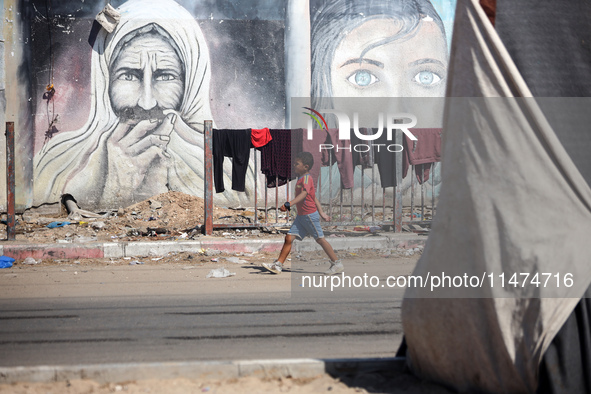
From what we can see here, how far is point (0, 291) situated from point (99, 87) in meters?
8.61

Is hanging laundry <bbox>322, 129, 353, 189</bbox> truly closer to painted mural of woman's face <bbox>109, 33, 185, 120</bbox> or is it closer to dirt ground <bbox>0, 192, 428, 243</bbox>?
dirt ground <bbox>0, 192, 428, 243</bbox>

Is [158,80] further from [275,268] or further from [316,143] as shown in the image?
[275,268]

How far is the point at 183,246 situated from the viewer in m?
9.99

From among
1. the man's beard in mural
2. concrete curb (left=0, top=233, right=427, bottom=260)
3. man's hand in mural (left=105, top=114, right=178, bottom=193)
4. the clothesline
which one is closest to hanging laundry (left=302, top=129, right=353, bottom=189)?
the clothesline

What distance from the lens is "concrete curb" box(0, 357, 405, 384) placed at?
337cm

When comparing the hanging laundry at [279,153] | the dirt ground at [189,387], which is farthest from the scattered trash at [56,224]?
the dirt ground at [189,387]

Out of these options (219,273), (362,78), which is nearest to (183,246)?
(219,273)

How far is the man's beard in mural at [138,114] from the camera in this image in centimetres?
1452

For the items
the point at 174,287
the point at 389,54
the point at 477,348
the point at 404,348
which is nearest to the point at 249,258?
the point at 174,287

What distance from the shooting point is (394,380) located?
11.0 feet

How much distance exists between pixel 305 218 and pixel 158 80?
8119 mm

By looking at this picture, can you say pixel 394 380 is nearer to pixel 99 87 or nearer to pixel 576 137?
pixel 576 137

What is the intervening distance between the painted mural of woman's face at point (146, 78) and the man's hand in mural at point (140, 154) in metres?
0.32

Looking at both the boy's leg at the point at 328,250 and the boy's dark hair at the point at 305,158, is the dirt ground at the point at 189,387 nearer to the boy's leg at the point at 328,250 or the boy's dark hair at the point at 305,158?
the boy's leg at the point at 328,250
